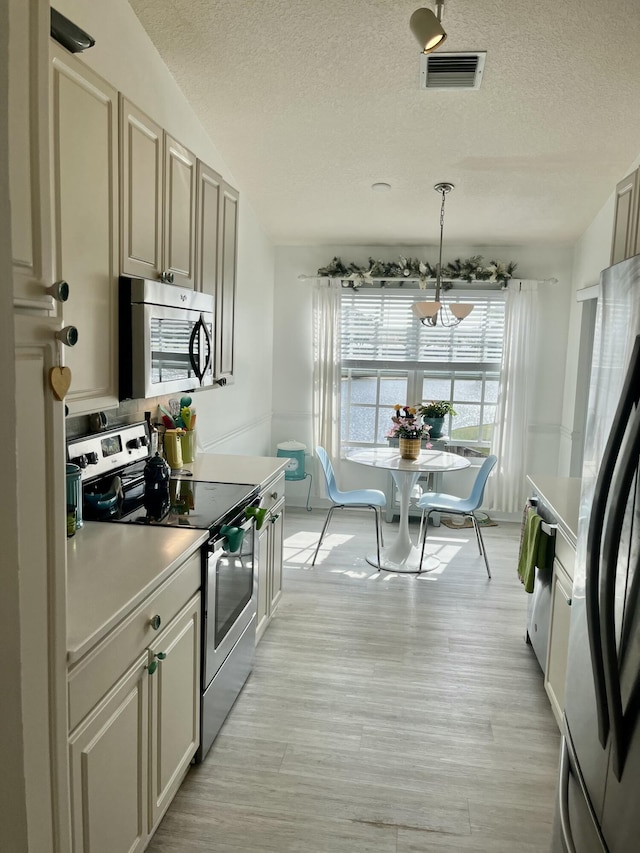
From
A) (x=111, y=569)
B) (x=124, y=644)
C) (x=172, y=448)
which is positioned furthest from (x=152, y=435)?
(x=124, y=644)

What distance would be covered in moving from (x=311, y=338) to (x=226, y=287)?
2.45m

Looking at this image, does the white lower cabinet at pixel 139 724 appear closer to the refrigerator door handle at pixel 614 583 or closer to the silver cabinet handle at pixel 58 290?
the silver cabinet handle at pixel 58 290

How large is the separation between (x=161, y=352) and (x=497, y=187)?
2872 mm

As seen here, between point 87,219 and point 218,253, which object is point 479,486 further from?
point 87,219

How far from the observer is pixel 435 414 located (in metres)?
5.33

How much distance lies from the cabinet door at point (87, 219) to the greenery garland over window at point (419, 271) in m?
3.59

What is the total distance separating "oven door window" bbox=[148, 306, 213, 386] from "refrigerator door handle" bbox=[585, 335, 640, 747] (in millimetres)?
1548

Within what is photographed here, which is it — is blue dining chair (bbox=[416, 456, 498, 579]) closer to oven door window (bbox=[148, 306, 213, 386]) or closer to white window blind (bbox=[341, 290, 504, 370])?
white window blind (bbox=[341, 290, 504, 370])

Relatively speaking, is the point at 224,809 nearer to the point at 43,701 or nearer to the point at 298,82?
the point at 43,701

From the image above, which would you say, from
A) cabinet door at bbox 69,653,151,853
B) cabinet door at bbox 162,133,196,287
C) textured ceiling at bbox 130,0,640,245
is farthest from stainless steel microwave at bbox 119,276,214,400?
textured ceiling at bbox 130,0,640,245

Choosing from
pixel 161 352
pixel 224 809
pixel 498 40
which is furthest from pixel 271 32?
pixel 224 809

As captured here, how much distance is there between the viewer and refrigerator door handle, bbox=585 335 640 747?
1163 mm

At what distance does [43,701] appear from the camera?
109 cm

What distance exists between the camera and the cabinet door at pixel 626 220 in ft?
5.85
